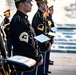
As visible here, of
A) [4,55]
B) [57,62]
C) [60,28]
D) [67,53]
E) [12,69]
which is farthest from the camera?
[60,28]

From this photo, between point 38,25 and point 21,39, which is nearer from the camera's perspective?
point 21,39

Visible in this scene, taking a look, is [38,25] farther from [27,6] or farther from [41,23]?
[27,6]

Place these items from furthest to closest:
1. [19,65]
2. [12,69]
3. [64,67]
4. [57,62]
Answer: [57,62]
[64,67]
[12,69]
[19,65]

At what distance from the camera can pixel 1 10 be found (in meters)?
13.1

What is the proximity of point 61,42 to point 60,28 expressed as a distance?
1279mm

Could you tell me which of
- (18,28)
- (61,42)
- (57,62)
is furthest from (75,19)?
(18,28)

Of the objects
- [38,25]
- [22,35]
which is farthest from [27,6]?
[38,25]

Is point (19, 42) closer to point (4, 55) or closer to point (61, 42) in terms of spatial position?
point (4, 55)

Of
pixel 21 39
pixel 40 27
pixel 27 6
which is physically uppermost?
pixel 27 6

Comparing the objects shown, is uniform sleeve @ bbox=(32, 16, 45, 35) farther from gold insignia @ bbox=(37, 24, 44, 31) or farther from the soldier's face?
the soldier's face

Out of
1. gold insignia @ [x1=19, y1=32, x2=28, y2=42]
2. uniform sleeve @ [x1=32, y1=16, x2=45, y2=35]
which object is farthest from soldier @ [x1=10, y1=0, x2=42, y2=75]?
uniform sleeve @ [x1=32, y1=16, x2=45, y2=35]

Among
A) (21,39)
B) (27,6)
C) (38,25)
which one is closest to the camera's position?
(21,39)

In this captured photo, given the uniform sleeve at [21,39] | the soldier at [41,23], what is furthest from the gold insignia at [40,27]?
the uniform sleeve at [21,39]

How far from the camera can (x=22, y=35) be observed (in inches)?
160
